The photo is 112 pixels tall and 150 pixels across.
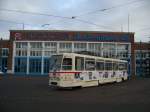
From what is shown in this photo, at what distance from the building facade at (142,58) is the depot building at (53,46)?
2.20 metres

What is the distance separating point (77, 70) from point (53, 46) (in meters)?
40.8

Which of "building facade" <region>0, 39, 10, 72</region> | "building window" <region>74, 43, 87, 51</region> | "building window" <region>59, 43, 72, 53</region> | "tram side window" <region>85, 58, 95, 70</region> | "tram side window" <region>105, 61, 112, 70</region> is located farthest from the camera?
"building facade" <region>0, 39, 10, 72</region>

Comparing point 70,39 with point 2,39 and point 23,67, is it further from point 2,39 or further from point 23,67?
point 2,39

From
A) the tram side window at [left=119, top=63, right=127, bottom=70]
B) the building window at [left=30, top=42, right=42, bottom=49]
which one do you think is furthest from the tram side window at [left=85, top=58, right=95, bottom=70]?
the building window at [left=30, top=42, right=42, bottom=49]

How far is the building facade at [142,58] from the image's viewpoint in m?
63.6

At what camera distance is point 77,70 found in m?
21.1

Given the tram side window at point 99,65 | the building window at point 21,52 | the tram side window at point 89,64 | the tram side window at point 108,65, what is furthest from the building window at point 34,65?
the tram side window at point 89,64

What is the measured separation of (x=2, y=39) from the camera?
2613 inches

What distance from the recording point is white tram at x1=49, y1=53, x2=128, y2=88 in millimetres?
20245

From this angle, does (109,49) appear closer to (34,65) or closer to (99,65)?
(34,65)

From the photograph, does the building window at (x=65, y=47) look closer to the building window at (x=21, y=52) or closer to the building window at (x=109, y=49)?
the building window at (x=109, y=49)

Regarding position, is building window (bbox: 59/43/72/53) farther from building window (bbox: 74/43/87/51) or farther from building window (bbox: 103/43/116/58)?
building window (bbox: 103/43/116/58)

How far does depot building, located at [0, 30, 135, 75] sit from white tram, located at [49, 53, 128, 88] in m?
35.3

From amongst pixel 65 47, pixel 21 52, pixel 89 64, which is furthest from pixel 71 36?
pixel 89 64
